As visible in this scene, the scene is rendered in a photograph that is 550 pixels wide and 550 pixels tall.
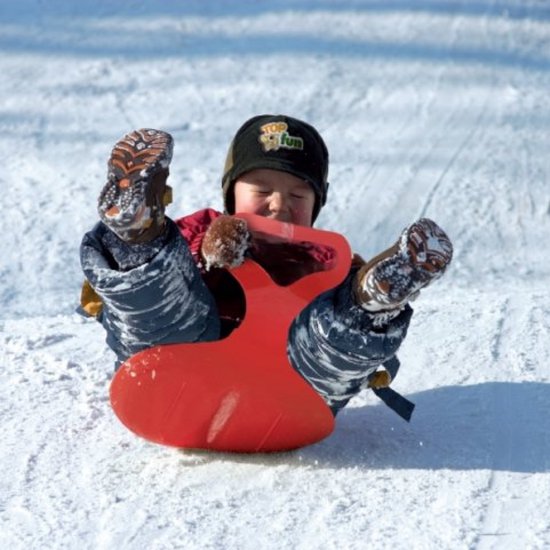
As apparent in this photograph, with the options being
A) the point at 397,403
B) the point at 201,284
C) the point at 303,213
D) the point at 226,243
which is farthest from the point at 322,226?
the point at 226,243

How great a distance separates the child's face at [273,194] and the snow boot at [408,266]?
0.44m

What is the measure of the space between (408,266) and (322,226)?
2122mm

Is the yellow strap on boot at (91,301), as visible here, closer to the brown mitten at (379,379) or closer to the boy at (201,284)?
the boy at (201,284)

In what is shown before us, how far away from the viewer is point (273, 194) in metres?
2.36

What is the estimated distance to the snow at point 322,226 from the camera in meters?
1.95

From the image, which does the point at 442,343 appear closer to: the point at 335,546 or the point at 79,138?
the point at 335,546

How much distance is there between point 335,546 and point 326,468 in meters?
0.29

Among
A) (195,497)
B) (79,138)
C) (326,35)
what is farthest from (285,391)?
(326,35)

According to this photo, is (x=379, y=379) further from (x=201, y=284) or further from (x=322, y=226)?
(x=322, y=226)

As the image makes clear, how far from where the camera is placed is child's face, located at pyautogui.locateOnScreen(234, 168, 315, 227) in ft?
7.70

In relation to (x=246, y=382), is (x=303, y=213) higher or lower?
higher

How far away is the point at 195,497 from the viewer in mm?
1990

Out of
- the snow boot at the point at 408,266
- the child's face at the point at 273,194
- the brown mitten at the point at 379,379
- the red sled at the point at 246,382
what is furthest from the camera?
the child's face at the point at 273,194

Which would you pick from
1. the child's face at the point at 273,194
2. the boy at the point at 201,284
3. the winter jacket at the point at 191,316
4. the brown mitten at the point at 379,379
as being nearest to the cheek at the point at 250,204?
the child's face at the point at 273,194
